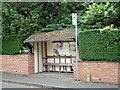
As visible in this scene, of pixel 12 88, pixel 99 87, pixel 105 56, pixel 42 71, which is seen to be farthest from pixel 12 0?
pixel 99 87

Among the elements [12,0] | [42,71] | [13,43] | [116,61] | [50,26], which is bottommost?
[42,71]

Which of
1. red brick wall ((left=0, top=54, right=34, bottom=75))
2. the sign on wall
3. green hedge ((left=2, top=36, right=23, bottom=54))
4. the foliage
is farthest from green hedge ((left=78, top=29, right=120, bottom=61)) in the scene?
green hedge ((left=2, top=36, right=23, bottom=54))

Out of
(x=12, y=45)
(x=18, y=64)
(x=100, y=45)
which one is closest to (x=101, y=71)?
(x=100, y=45)

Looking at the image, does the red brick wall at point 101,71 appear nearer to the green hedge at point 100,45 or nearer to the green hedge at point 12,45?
the green hedge at point 100,45

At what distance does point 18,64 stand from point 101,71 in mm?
6389

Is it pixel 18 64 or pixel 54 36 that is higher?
pixel 54 36

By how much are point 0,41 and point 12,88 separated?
6154 millimetres

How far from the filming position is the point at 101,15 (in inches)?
479

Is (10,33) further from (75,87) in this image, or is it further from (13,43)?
(75,87)

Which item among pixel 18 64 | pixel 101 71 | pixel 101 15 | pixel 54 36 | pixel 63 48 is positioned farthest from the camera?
pixel 63 48

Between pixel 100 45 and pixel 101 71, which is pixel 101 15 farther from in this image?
pixel 101 71

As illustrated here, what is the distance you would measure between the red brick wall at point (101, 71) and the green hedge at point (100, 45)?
0.31 meters

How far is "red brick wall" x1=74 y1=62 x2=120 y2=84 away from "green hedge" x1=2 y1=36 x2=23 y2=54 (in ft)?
16.9

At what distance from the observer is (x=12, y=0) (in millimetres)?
14219
